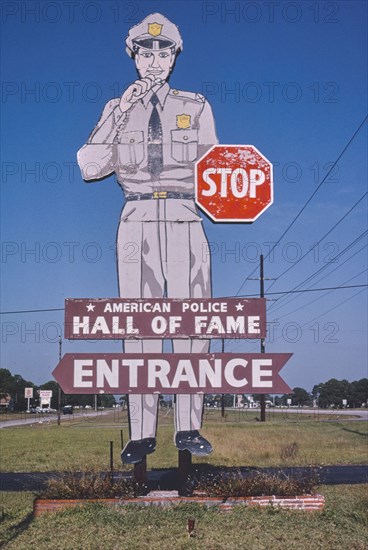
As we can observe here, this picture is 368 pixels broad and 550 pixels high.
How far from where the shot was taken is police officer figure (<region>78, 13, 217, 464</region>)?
40.3 ft

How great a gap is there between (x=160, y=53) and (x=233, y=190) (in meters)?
3.13

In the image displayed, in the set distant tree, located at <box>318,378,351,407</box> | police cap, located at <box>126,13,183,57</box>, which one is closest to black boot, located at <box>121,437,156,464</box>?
police cap, located at <box>126,13,183,57</box>

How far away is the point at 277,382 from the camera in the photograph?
12.0m

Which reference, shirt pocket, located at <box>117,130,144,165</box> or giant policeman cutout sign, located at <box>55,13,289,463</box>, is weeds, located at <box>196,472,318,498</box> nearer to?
giant policeman cutout sign, located at <box>55,13,289,463</box>

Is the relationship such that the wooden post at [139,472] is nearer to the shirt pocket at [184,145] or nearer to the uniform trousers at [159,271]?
the uniform trousers at [159,271]

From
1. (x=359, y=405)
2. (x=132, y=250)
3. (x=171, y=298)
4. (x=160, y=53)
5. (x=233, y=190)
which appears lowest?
(x=359, y=405)

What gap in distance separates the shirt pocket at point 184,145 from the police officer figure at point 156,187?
2 cm

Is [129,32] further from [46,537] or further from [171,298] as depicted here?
[46,537]

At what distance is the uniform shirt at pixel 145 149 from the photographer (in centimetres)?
1280

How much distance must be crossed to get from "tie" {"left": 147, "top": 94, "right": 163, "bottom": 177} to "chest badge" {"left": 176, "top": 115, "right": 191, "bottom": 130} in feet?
1.15

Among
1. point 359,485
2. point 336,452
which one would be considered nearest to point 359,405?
point 336,452

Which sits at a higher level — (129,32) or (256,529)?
(129,32)

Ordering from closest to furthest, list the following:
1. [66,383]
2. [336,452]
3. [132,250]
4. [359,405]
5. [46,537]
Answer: [46,537]
[66,383]
[132,250]
[336,452]
[359,405]

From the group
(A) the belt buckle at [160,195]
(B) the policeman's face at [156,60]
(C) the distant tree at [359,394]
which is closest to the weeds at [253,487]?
(A) the belt buckle at [160,195]
